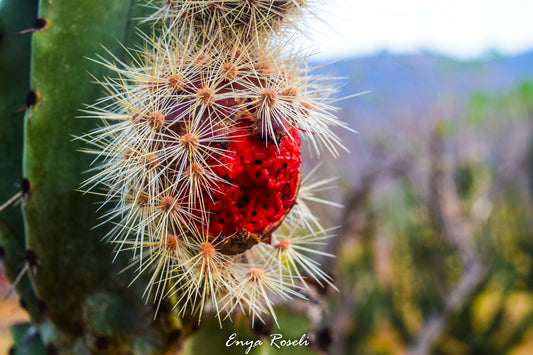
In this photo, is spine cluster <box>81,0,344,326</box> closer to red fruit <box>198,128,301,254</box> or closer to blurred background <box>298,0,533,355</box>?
red fruit <box>198,128,301,254</box>

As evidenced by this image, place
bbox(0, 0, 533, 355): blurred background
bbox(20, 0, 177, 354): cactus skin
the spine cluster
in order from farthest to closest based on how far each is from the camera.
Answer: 1. bbox(0, 0, 533, 355): blurred background
2. bbox(20, 0, 177, 354): cactus skin
3. the spine cluster

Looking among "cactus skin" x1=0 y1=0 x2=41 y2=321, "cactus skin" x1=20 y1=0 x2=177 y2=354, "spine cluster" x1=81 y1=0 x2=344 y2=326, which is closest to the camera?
"spine cluster" x1=81 y1=0 x2=344 y2=326

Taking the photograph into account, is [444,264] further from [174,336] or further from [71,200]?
[71,200]

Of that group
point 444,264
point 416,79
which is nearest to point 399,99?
point 416,79

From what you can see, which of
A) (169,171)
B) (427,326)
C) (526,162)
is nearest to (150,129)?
(169,171)

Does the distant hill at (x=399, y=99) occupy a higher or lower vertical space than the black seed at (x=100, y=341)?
higher

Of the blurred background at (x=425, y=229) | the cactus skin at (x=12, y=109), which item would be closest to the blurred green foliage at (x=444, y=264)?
the blurred background at (x=425, y=229)

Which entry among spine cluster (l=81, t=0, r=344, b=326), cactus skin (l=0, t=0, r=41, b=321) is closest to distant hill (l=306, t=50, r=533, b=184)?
cactus skin (l=0, t=0, r=41, b=321)

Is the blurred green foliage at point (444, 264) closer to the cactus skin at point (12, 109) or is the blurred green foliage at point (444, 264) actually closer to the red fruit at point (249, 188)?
the cactus skin at point (12, 109)
